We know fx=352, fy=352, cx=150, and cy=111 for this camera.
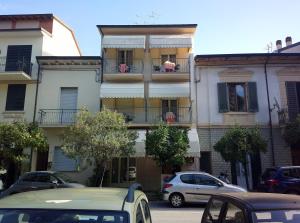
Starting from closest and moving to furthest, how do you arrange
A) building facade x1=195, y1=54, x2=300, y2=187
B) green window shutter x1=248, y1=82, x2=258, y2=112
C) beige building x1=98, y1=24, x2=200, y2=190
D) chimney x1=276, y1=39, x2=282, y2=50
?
1. building facade x1=195, y1=54, x2=300, y2=187
2. beige building x1=98, y1=24, x2=200, y2=190
3. green window shutter x1=248, y1=82, x2=258, y2=112
4. chimney x1=276, y1=39, x2=282, y2=50

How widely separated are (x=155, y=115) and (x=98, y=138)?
A: 558cm

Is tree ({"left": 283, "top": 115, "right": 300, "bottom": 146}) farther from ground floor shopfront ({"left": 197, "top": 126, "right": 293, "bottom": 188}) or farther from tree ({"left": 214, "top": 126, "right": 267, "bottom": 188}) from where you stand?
tree ({"left": 214, "top": 126, "right": 267, "bottom": 188})

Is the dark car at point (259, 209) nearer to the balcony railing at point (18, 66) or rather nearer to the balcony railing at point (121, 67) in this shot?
the balcony railing at point (121, 67)

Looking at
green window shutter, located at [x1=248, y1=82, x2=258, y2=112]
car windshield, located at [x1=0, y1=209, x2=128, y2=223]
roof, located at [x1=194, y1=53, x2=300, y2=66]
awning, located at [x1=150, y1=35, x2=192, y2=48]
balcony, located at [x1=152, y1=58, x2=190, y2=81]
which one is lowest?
car windshield, located at [x1=0, y1=209, x2=128, y2=223]

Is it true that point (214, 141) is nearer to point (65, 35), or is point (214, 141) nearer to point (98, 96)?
point (98, 96)

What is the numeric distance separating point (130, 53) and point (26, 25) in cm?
810

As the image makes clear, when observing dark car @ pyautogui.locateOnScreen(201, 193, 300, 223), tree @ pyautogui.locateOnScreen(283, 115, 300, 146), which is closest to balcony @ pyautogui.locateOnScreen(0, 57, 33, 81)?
tree @ pyautogui.locateOnScreen(283, 115, 300, 146)

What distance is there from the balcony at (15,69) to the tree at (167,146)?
9463mm

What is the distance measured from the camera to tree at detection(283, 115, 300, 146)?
20.0 metres

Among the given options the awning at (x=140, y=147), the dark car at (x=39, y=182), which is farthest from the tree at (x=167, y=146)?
the dark car at (x=39, y=182)

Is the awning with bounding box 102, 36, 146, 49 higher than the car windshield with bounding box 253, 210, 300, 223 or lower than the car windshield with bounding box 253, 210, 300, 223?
higher

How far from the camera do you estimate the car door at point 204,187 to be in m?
15.6

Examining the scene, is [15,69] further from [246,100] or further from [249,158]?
[249,158]

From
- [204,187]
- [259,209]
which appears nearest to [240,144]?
[204,187]
